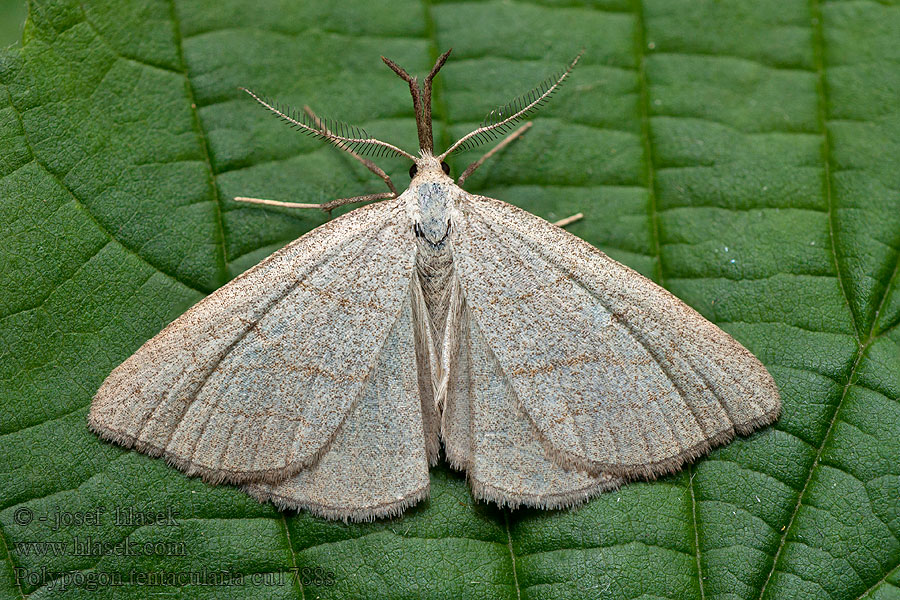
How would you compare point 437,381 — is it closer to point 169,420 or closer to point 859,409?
point 169,420

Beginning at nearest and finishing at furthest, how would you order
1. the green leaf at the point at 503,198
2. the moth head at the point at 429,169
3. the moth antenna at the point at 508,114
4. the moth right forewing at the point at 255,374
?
the moth right forewing at the point at 255,374 < the green leaf at the point at 503,198 < the moth head at the point at 429,169 < the moth antenna at the point at 508,114

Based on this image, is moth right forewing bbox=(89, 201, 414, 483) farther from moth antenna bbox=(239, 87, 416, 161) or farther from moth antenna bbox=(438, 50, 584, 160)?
moth antenna bbox=(438, 50, 584, 160)

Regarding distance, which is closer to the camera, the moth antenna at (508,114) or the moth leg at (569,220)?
the moth antenna at (508,114)

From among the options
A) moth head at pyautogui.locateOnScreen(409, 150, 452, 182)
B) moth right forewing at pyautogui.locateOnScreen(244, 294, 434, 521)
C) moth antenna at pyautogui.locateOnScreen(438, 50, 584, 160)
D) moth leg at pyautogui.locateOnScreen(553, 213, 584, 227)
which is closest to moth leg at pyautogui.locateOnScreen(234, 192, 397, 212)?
moth head at pyautogui.locateOnScreen(409, 150, 452, 182)

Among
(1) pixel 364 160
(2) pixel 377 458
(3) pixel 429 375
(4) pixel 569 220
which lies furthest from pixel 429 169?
(2) pixel 377 458

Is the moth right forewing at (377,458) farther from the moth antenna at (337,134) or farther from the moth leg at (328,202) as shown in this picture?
the moth antenna at (337,134)

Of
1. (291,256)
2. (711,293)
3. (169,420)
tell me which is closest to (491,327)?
(291,256)

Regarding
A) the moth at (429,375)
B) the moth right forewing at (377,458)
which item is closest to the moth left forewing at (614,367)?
→ the moth at (429,375)
